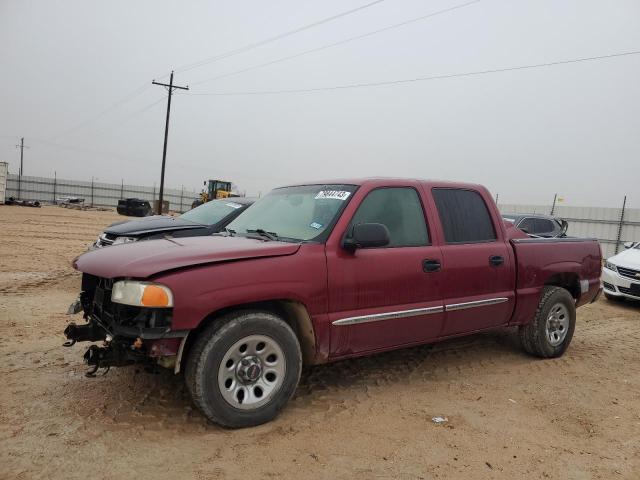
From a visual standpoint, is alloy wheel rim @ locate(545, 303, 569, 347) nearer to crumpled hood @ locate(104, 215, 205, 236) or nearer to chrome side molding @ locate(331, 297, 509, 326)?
chrome side molding @ locate(331, 297, 509, 326)

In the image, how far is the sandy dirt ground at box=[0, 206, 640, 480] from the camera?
2.85 m

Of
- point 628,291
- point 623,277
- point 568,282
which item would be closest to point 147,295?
point 568,282

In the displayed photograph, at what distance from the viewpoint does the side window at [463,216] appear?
445 centimetres

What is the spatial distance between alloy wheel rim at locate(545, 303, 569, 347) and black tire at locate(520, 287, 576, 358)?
0.02 meters

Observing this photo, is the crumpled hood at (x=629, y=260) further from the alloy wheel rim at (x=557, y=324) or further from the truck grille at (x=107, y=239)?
the truck grille at (x=107, y=239)

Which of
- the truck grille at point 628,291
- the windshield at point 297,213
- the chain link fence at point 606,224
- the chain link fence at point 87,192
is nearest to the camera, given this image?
the windshield at point 297,213

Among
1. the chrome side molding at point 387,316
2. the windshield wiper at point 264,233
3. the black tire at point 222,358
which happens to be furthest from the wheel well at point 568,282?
the black tire at point 222,358

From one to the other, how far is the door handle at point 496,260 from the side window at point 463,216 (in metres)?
0.19

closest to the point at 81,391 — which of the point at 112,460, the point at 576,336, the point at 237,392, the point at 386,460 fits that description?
the point at 112,460

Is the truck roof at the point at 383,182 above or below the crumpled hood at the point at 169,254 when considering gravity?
above

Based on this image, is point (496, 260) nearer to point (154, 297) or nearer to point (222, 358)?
point (222, 358)

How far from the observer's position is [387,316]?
12.5 feet

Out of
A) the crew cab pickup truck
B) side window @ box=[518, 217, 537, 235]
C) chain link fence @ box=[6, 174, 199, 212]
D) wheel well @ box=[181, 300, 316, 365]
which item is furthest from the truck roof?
chain link fence @ box=[6, 174, 199, 212]

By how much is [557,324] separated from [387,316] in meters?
2.58
